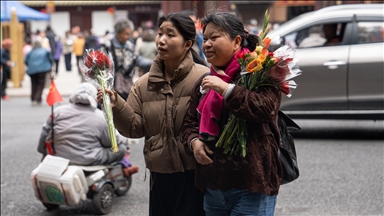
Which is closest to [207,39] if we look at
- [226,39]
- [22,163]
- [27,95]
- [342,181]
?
[226,39]

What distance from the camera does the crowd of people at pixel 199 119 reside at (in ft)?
10.7

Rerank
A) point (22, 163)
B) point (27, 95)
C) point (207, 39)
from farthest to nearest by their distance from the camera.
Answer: point (27, 95), point (22, 163), point (207, 39)

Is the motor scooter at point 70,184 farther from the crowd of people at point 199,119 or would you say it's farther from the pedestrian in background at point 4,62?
Result: the pedestrian in background at point 4,62

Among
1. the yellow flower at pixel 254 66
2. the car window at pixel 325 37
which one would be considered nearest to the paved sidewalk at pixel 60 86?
the car window at pixel 325 37

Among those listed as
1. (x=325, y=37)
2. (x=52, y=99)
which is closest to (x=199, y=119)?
(x=52, y=99)

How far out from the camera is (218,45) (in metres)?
3.34

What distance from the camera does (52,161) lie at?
242 inches

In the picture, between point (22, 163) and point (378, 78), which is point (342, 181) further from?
point (22, 163)

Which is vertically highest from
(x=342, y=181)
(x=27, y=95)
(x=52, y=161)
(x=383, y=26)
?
(x=383, y=26)

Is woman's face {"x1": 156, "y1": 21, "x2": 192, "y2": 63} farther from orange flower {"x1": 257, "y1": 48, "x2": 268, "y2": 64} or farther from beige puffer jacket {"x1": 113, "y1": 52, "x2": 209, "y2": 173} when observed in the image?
orange flower {"x1": 257, "y1": 48, "x2": 268, "y2": 64}

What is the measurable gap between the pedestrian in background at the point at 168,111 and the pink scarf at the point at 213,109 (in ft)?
1.47

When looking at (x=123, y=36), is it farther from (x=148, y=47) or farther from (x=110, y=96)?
(x=148, y=47)

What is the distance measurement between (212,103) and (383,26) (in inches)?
267

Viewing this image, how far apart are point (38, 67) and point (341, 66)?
9.15 metres
